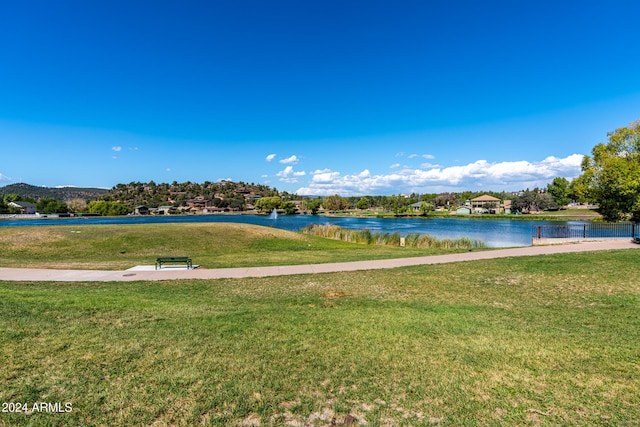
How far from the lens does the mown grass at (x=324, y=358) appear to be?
3.75 m

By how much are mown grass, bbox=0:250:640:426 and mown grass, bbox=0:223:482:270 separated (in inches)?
389

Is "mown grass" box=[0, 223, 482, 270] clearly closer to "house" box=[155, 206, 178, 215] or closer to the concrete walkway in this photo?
the concrete walkway

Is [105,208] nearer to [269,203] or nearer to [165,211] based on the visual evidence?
[165,211]

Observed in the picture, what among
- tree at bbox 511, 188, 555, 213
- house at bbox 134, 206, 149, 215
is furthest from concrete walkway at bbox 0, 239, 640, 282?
house at bbox 134, 206, 149, 215

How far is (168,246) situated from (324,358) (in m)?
20.3

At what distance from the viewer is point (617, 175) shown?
20.6 metres

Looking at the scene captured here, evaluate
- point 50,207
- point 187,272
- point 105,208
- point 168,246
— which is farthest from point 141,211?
point 187,272

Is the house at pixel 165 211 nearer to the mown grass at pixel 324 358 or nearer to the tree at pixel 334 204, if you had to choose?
the tree at pixel 334 204

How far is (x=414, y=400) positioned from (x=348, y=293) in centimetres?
587

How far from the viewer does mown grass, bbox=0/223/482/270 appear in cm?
1911

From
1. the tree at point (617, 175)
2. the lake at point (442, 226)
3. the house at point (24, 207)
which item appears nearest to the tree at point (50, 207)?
the house at point (24, 207)

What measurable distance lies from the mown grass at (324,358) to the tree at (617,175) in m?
14.7

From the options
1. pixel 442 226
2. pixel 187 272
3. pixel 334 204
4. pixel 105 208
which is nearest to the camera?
pixel 187 272

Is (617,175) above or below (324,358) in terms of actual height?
above
